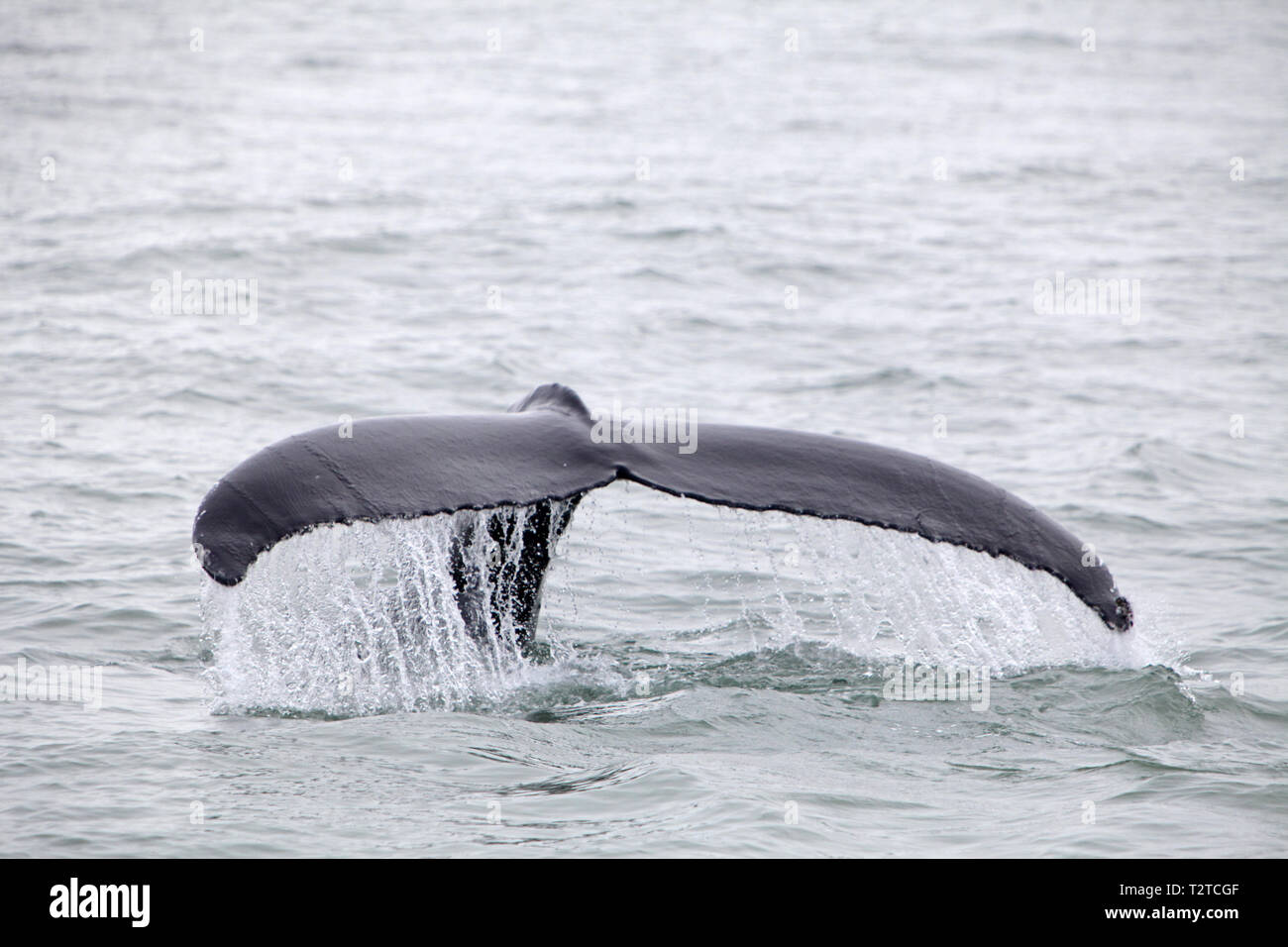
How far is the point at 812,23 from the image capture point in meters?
43.7

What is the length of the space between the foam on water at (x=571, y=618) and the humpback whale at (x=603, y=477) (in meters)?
0.13

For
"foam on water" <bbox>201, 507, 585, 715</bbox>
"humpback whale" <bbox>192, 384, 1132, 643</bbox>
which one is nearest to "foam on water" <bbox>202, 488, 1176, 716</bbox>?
"foam on water" <bbox>201, 507, 585, 715</bbox>

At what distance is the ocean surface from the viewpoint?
5.78m

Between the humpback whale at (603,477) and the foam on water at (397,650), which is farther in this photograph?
the foam on water at (397,650)

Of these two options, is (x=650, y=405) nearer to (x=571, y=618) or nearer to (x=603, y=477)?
(x=571, y=618)

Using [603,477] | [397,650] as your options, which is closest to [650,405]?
[397,650]

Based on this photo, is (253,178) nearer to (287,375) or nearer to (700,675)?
(287,375)

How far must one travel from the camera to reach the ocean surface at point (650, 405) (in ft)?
19.0

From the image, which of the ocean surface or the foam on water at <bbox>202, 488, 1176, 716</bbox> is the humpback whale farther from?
the ocean surface

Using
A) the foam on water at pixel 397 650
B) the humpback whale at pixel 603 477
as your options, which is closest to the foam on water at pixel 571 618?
the foam on water at pixel 397 650

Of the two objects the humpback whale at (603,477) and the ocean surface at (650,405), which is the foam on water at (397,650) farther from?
the humpback whale at (603,477)

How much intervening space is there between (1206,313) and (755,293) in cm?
431

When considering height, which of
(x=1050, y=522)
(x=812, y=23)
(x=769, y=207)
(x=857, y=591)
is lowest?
(x=857, y=591)
